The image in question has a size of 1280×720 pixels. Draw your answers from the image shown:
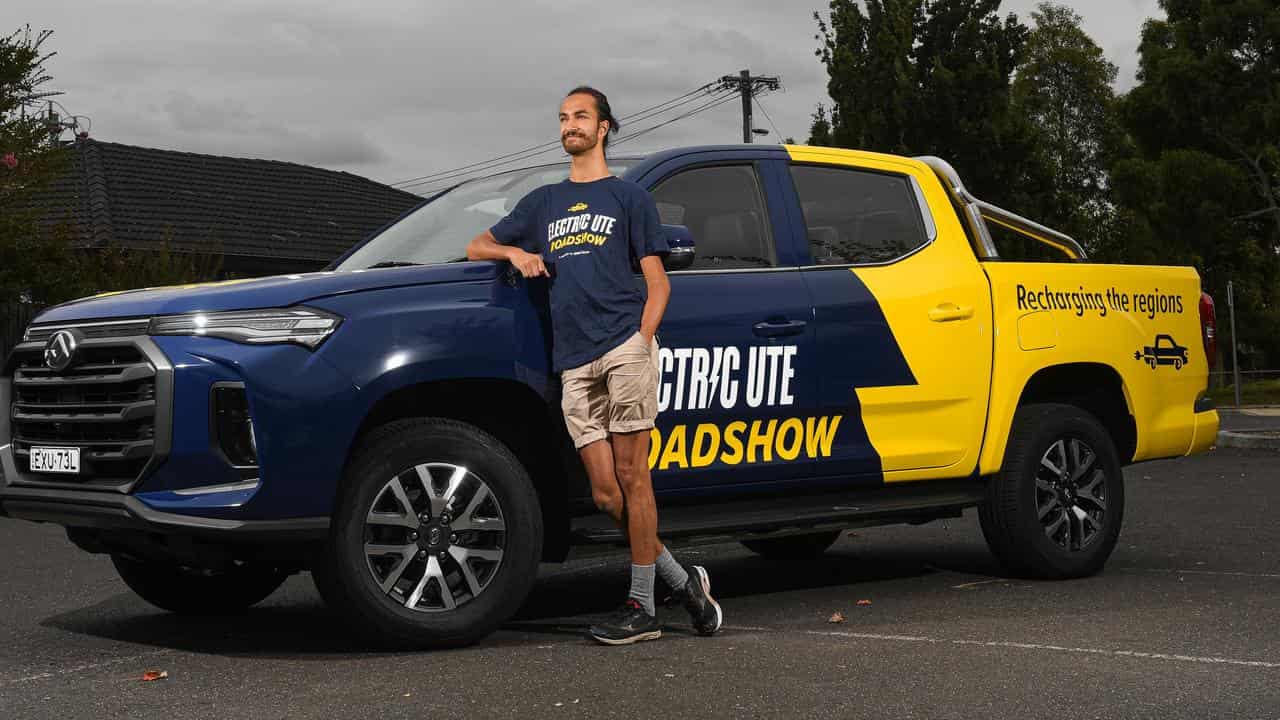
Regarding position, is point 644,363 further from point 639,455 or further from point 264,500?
point 264,500

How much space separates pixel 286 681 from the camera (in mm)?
5555

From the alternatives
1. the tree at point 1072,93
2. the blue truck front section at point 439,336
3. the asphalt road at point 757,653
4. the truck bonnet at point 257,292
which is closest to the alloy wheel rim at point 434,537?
the asphalt road at point 757,653

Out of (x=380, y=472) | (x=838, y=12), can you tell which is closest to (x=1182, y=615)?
(x=380, y=472)

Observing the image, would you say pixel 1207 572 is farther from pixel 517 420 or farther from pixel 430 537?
pixel 430 537

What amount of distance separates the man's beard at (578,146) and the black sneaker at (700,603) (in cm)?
164

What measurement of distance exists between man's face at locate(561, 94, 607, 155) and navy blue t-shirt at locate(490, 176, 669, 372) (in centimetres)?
15

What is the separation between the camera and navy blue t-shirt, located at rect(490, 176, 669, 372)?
6.03 meters

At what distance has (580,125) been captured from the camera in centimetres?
626

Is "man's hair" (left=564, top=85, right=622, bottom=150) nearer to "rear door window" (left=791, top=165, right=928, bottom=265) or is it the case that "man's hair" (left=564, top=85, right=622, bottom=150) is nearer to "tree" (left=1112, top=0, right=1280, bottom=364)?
"rear door window" (left=791, top=165, right=928, bottom=265)

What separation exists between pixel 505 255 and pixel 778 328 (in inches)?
48.7

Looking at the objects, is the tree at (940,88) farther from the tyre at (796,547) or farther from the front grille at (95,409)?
the front grille at (95,409)

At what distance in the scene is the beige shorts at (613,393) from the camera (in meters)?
6.01

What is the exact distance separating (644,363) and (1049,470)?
2632 mm

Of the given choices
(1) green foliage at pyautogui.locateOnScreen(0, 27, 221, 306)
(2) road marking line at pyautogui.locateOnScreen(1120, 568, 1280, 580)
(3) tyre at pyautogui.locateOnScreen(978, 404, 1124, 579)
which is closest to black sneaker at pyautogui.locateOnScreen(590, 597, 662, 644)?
(3) tyre at pyautogui.locateOnScreen(978, 404, 1124, 579)
